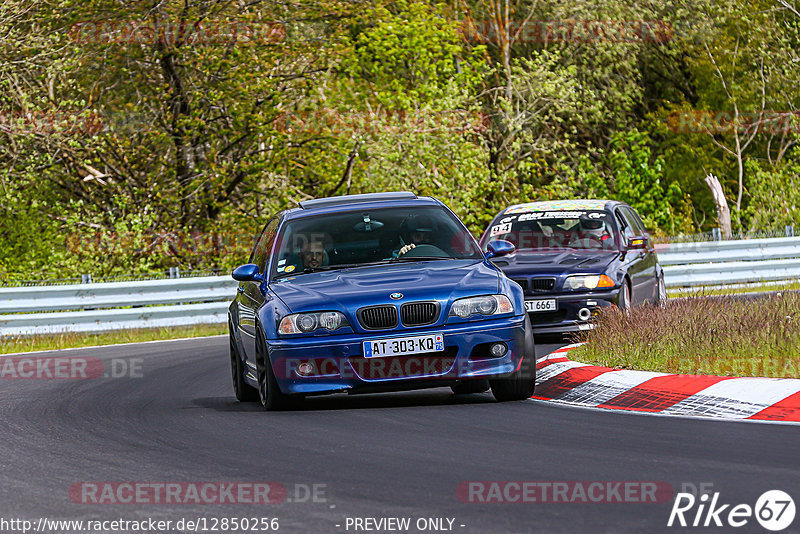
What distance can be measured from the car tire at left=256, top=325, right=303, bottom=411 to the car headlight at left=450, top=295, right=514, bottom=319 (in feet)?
4.51

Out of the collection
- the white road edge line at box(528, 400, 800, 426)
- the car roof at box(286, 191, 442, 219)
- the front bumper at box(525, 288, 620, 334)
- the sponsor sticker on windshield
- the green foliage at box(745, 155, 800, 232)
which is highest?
the car roof at box(286, 191, 442, 219)

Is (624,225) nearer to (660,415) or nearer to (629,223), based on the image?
(629,223)

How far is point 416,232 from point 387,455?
381cm

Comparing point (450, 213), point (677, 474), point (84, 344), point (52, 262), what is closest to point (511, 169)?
point (52, 262)

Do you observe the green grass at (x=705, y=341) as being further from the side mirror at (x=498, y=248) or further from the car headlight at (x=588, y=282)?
the car headlight at (x=588, y=282)

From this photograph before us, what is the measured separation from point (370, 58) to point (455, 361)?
2510 cm

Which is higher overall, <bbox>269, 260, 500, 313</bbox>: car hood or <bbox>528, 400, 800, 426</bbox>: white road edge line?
<bbox>269, 260, 500, 313</bbox>: car hood

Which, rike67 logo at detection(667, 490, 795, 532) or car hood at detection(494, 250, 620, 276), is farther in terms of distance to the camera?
car hood at detection(494, 250, 620, 276)

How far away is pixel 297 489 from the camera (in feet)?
21.6

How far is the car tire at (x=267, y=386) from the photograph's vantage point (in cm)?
996

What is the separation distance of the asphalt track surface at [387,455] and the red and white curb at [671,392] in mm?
320

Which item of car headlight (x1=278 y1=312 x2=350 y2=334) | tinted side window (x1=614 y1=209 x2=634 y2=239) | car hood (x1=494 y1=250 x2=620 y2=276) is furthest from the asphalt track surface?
tinted side window (x1=614 y1=209 x2=634 y2=239)

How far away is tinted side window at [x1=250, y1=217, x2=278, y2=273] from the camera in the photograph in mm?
11509

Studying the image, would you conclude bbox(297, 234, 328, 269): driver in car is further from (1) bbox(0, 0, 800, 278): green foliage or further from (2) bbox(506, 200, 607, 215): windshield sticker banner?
(1) bbox(0, 0, 800, 278): green foliage
